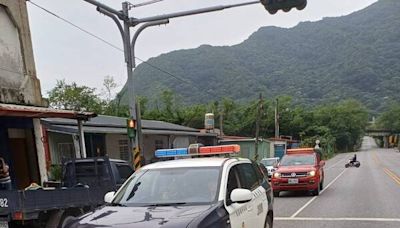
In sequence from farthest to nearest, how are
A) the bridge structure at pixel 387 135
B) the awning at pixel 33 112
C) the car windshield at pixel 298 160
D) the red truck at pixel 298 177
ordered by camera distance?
the bridge structure at pixel 387 135 < the car windshield at pixel 298 160 < the red truck at pixel 298 177 < the awning at pixel 33 112

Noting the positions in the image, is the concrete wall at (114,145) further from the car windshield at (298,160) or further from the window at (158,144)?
the car windshield at (298,160)

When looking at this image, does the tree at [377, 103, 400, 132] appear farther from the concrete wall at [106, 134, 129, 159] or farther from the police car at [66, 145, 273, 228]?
the police car at [66, 145, 273, 228]

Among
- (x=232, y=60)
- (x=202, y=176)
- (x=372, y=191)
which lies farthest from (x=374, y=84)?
(x=202, y=176)

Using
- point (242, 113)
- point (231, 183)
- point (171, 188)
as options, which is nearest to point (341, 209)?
point (231, 183)

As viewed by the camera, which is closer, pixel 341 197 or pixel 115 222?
pixel 115 222

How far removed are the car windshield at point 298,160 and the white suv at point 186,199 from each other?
11.7m

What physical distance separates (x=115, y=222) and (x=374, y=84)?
137884 mm

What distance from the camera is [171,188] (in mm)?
6168

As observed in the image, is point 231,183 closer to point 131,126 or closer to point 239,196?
point 239,196

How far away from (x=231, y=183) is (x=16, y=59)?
12.0 meters

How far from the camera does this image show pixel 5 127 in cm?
1591

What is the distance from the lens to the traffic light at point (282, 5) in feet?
35.8

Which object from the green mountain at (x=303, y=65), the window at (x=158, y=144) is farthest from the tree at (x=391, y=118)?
the window at (x=158, y=144)

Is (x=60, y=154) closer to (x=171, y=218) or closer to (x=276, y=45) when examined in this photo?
(x=171, y=218)
